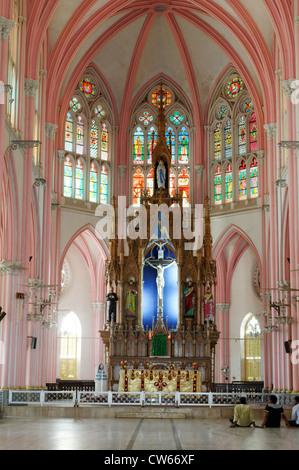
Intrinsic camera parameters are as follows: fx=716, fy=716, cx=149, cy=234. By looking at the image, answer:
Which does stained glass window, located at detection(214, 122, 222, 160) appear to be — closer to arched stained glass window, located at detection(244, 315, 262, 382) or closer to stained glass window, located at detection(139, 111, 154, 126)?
stained glass window, located at detection(139, 111, 154, 126)

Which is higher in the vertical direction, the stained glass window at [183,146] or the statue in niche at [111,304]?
the stained glass window at [183,146]

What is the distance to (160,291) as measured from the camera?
3356 cm

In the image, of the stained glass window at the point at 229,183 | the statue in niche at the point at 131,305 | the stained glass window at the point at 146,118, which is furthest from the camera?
the stained glass window at the point at 146,118

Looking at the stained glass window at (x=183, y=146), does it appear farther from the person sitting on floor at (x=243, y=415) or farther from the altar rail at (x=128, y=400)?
the person sitting on floor at (x=243, y=415)

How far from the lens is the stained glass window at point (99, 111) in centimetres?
4141

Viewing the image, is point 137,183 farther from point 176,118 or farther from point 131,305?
point 131,305

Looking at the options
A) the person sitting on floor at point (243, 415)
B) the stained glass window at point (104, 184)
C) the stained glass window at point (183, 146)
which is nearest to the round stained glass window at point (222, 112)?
the stained glass window at point (183, 146)

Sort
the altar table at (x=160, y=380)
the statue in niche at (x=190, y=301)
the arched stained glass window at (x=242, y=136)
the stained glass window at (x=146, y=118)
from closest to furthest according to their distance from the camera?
the altar table at (x=160, y=380)
the statue in niche at (x=190, y=301)
the arched stained glass window at (x=242, y=136)
the stained glass window at (x=146, y=118)

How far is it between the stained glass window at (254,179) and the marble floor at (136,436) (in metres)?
20.1

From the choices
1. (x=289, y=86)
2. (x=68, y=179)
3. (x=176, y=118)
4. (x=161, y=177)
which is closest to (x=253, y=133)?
(x=176, y=118)

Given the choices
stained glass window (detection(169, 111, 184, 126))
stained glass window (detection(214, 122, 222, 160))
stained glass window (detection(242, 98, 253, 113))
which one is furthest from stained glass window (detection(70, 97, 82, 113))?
stained glass window (detection(242, 98, 253, 113))

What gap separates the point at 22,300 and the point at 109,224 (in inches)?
575

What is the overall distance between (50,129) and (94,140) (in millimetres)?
7124
